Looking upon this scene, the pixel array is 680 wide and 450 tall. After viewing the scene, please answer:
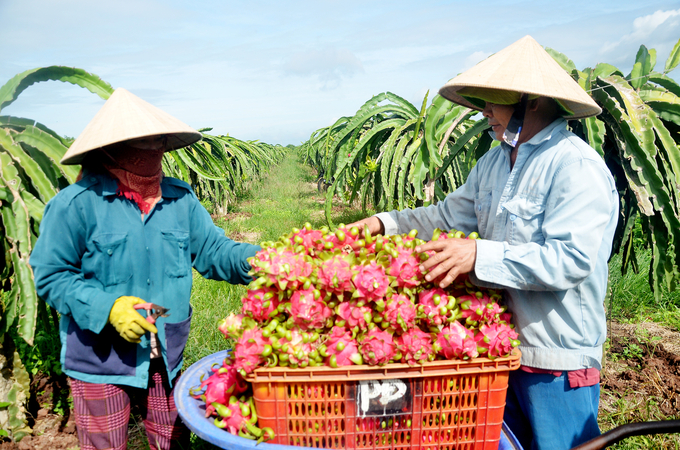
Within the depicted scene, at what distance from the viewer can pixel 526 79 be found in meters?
1.53

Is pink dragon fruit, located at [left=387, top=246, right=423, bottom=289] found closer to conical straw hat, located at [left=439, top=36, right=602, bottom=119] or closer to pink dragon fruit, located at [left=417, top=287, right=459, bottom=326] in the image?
pink dragon fruit, located at [left=417, top=287, right=459, bottom=326]

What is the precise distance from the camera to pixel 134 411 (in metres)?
3.24

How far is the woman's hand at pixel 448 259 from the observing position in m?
1.34

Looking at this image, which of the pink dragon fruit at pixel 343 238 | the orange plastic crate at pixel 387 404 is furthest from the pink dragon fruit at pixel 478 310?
the pink dragon fruit at pixel 343 238

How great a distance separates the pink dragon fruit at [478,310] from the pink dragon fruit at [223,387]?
0.70 m

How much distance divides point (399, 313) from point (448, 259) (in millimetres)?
220

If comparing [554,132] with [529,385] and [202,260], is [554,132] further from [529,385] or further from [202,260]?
[202,260]

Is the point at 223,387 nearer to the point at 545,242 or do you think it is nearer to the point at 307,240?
the point at 307,240

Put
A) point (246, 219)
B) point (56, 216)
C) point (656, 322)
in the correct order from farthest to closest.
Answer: point (246, 219) → point (656, 322) → point (56, 216)

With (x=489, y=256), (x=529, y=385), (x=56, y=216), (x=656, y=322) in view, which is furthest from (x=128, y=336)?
(x=656, y=322)

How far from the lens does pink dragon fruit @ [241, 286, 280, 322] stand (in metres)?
1.35

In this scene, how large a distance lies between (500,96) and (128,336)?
1.58 m

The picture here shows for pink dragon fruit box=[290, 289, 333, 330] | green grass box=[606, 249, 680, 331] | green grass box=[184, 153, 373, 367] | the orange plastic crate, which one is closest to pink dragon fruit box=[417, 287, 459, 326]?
the orange plastic crate

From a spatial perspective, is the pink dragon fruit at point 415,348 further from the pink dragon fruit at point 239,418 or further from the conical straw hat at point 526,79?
the conical straw hat at point 526,79
